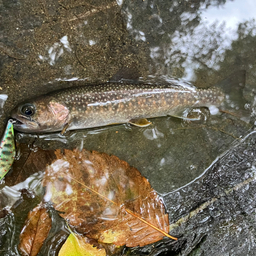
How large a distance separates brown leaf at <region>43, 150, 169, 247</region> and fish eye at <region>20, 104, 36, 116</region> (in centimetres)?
67

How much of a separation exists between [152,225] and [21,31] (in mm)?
3321

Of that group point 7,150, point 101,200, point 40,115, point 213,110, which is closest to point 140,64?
point 213,110

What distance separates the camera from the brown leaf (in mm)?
2918

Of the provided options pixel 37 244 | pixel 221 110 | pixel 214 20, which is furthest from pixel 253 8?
pixel 37 244

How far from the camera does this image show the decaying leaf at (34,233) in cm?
285

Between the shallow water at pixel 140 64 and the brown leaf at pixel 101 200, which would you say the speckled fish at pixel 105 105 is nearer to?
the shallow water at pixel 140 64

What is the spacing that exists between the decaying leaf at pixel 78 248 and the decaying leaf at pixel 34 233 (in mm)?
315

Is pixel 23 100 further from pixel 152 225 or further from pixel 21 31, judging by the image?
pixel 152 225

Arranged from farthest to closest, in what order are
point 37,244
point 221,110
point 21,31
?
point 221,110 < point 21,31 < point 37,244

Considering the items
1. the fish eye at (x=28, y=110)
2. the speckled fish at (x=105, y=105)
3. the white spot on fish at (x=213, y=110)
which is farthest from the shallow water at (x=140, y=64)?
the fish eye at (x=28, y=110)

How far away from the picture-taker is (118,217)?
9.70ft

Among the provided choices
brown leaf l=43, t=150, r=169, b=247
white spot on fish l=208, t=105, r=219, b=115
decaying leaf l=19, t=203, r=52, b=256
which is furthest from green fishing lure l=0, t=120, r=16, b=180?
white spot on fish l=208, t=105, r=219, b=115

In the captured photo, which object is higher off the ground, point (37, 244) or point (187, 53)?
point (187, 53)

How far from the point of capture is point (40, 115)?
10.1 feet
